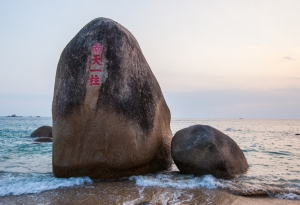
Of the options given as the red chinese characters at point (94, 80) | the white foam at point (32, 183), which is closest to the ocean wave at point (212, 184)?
the white foam at point (32, 183)

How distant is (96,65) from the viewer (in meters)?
6.36

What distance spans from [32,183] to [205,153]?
147 inches

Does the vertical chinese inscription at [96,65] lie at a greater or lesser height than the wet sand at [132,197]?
greater

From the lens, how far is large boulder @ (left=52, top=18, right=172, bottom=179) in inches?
243

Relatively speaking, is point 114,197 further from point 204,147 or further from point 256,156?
point 256,156

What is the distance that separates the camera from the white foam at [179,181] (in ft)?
19.4

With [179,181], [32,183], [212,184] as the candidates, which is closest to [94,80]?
[32,183]

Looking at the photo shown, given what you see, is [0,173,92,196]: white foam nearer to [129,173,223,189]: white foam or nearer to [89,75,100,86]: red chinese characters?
[129,173,223,189]: white foam

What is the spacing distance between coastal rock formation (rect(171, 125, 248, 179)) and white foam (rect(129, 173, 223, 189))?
9.3 inches

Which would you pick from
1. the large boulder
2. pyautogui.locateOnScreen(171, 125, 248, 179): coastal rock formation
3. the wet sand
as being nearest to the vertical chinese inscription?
the large boulder

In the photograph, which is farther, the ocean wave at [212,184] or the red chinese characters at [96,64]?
the red chinese characters at [96,64]

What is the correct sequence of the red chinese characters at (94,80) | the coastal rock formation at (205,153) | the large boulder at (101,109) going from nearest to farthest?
the large boulder at (101,109) → the red chinese characters at (94,80) → the coastal rock formation at (205,153)

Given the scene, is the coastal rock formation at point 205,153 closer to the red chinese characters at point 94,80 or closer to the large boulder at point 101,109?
the large boulder at point 101,109

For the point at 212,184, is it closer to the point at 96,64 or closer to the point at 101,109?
the point at 101,109
